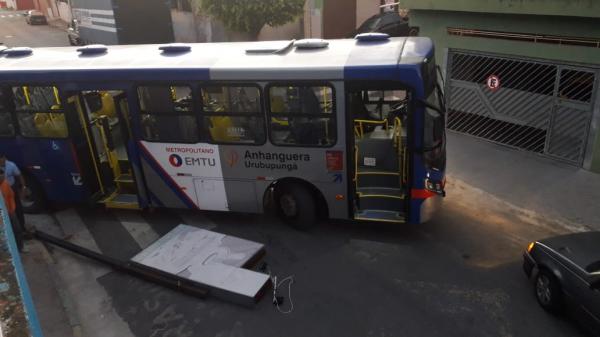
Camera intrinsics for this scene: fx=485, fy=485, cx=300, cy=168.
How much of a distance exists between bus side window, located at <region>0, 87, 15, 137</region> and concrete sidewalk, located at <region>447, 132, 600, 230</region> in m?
9.43

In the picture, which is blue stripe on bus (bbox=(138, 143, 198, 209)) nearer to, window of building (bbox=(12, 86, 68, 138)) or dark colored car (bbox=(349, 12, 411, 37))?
window of building (bbox=(12, 86, 68, 138))

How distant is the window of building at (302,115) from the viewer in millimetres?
7976

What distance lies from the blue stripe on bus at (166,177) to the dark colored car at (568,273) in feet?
19.8

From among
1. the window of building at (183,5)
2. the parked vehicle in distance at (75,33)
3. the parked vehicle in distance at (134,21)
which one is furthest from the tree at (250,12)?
the window of building at (183,5)

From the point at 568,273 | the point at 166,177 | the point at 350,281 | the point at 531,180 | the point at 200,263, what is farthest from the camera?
the point at 531,180

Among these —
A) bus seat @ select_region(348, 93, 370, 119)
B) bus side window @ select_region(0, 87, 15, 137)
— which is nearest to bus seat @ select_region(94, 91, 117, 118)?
bus side window @ select_region(0, 87, 15, 137)

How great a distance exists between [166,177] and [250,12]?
13.3m

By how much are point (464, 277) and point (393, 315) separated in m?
1.50

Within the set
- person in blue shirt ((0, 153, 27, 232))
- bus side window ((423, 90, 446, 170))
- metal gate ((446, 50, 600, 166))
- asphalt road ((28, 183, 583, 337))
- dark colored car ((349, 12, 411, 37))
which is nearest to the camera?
asphalt road ((28, 183, 583, 337))

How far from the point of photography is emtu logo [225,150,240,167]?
872 centimetres

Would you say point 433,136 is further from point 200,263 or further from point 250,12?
point 250,12

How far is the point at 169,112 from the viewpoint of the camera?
8797mm

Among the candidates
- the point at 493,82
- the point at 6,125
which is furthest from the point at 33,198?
the point at 493,82

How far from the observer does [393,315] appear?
6.89 metres
